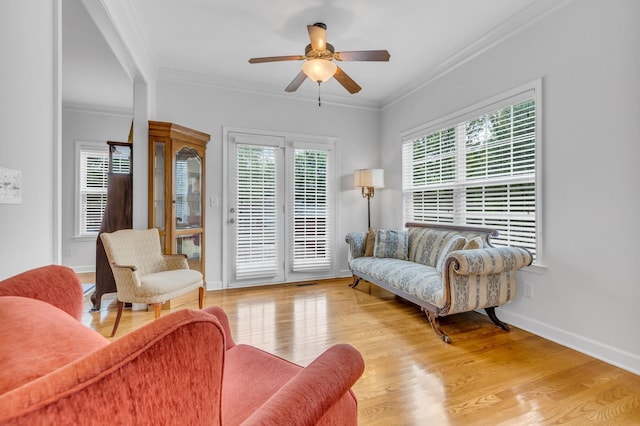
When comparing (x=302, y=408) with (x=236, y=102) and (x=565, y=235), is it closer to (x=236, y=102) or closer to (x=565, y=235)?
(x=565, y=235)

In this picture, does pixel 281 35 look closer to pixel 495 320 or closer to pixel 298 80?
pixel 298 80

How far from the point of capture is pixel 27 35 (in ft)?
4.01

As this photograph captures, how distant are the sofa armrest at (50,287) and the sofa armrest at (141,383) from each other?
0.62m

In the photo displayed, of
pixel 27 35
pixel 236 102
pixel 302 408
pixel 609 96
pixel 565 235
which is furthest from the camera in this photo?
pixel 236 102

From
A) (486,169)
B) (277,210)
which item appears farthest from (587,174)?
(277,210)

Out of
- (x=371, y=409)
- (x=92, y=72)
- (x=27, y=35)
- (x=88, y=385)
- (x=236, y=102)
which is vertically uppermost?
(x=92, y=72)

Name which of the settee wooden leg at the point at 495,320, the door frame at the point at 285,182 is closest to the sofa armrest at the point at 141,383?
the settee wooden leg at the point at 495,320

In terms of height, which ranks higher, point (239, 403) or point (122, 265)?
point (122, 265)

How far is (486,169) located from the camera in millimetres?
2992

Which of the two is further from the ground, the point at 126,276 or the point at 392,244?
the point at 392,244

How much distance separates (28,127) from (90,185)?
4376 millimetres

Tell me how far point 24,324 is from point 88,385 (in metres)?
0.29

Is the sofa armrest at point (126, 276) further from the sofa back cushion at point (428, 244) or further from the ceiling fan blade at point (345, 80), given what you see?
the sofa back cushion at point (428, 244)

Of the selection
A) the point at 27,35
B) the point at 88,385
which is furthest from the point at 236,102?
the point at 88,385
